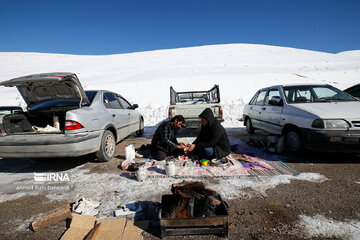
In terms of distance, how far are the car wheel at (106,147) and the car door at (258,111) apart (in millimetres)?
4590

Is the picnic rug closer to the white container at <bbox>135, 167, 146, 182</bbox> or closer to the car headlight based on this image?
the white container at <bbox>135, 167, 146, 182</bbox>

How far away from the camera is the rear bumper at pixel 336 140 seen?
3590 millimetres

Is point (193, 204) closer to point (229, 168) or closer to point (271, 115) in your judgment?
point (229, 168)

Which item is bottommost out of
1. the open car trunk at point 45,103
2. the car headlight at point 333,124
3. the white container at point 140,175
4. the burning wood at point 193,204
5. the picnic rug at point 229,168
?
the picnic rug at point 229,168

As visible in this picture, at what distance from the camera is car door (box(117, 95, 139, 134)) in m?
5.96

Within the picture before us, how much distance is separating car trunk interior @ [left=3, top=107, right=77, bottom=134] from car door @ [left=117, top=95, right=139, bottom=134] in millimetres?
1834

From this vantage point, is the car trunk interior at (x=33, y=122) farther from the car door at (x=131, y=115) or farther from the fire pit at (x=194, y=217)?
the fire pit at (x=194, y=217)

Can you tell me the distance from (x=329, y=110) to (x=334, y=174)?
53.0 inches

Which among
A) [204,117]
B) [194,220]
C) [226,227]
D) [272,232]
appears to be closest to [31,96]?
[204,117]

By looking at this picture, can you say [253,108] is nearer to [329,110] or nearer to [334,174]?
[329,110]

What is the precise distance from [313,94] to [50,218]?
6167 mm

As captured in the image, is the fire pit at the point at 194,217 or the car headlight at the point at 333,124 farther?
the car headlight at the point at 333,124

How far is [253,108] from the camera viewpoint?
666 cm

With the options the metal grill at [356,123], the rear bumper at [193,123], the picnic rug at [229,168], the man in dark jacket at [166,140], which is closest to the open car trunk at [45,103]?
the man in dark jacket at [166,140]
